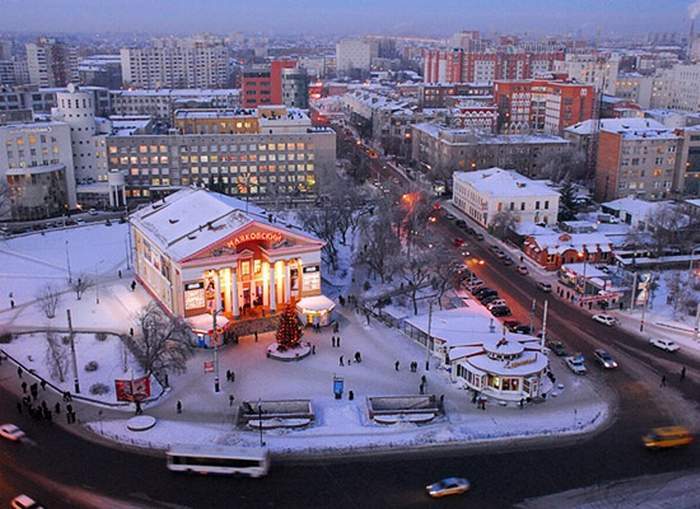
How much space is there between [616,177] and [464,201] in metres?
19.2

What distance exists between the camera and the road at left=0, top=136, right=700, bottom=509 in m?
28.7

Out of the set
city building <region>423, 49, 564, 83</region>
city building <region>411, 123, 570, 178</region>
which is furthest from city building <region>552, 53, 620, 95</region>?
city building <region>411, 123, 570, 178</region>

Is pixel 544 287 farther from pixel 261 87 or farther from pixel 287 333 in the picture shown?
pixel 261 87

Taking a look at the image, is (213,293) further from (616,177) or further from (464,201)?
(616,177)

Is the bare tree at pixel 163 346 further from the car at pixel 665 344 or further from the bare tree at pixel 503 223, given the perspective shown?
the bare tree at pixel 503 223

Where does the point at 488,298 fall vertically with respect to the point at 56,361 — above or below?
below

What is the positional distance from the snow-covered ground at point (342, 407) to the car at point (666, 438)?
2.66 metres

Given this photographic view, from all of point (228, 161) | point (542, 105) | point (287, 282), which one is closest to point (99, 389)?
point (287, 282)

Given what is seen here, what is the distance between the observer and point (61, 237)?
7069 cm

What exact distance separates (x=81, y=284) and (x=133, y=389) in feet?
63.5

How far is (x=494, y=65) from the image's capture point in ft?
600

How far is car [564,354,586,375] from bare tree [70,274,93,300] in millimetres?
34181

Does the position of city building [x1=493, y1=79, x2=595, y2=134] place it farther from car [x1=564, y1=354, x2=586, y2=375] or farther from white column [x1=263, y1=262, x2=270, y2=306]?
car [x1=564, y1=354, x2=586, y2=375]

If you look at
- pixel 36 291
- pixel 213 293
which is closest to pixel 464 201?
pixel 213 293
